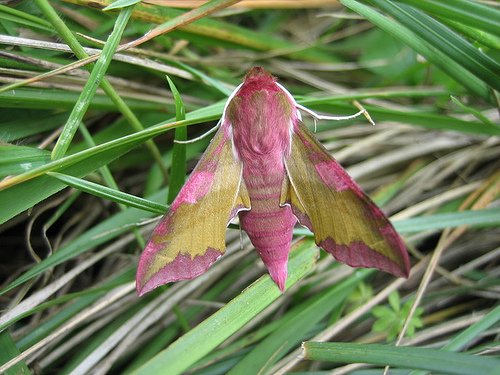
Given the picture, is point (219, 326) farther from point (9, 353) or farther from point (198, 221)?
point (9, 353)

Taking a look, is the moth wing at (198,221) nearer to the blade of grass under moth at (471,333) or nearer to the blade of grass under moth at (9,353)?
the blade of grass under moth at (9,353)

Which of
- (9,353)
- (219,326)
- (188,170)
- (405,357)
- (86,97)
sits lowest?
(405,357)

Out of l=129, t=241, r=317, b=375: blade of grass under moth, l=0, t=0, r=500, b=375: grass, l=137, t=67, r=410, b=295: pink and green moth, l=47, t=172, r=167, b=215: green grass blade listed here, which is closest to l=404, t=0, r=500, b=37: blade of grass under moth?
l=0, t=0, r=500, b=375: grass

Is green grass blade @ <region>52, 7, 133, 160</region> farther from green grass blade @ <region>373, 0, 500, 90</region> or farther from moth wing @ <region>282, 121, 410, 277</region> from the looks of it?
green grass blade @ <region>373, 0, 500, 90</region>

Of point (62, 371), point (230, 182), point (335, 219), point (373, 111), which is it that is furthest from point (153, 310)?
point (373, 111)

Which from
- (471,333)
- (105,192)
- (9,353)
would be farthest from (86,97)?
(471,333)

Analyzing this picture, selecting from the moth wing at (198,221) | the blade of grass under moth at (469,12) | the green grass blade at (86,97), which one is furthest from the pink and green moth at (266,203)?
the blade of grass under moth at (469,12)

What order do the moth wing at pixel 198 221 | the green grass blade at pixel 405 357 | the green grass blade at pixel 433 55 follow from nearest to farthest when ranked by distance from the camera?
the green grass blade at pixel 405 357 < the moth wing at pixel 198 221 < the green grass blade at pixel 433 55
